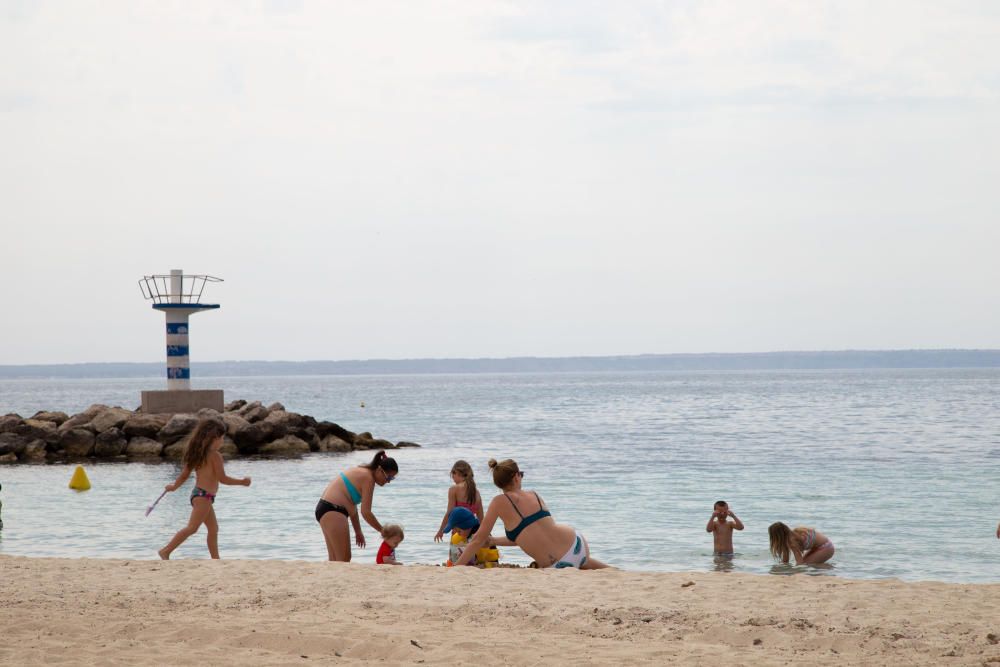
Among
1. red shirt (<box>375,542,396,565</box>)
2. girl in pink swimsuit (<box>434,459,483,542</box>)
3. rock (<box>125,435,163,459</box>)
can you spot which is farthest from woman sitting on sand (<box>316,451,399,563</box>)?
rock (<box>125,435,163,459</box>)

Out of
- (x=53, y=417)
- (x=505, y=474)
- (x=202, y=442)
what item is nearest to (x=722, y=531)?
(x=505, y=474)

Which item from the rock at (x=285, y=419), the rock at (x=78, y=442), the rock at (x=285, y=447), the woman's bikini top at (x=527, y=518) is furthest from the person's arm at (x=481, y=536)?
the rock at (x=285, y=419)

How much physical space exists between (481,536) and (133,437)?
23775 mm

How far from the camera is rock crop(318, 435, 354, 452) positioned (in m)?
33.6

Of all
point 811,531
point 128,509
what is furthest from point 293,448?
point 811,531

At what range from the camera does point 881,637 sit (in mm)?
6789

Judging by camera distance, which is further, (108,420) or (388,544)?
(108,420)

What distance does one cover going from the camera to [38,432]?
30641 mm

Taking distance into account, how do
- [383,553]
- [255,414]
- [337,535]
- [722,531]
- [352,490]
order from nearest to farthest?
[352,490], [337,535], [383,553], [722,531], [255,414]

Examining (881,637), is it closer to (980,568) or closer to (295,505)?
(980,568)

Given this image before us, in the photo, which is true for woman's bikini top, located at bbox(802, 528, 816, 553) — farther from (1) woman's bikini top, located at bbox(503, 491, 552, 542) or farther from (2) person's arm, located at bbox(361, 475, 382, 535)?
(2) person's arm, located at bbox(361, 475, 382, 535)

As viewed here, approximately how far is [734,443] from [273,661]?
3095cm

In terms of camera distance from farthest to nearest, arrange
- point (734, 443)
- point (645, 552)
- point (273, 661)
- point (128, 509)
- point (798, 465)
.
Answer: point (734, 443) → point (798, 465) → point (128, 509) → point (645, 552) → point (273, 661)

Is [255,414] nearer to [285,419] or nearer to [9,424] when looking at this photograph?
[285,419]
